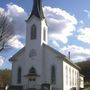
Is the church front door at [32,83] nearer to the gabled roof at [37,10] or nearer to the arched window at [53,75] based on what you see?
the arched window at [53,75]

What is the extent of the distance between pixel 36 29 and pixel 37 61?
209 inches

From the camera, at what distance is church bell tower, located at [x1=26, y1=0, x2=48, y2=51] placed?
159 ft

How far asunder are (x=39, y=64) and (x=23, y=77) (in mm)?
3708

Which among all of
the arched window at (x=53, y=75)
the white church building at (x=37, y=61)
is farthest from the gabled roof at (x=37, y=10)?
the arched window at (x=53, y=75)

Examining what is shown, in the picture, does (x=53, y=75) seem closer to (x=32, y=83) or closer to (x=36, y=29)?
(x=32, y=83)

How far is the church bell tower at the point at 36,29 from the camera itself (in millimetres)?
48312

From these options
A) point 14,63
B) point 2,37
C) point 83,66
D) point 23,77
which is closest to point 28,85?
point 23,77

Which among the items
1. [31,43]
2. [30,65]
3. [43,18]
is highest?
[43,18]

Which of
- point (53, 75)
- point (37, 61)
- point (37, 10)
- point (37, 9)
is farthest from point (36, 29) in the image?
point (53, 75)

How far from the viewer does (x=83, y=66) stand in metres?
98.9

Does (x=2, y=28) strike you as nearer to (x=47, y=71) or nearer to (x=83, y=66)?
(x=47, y=71)

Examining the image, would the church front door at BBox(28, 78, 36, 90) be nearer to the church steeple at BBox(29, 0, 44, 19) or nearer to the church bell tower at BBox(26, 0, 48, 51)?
the church bell tower at BBox(26, 0, 48, 51)

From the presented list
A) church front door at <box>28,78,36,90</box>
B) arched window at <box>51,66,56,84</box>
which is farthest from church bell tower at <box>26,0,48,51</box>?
church front door at <box>28,78,36,90</box>

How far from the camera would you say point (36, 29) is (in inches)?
1922
